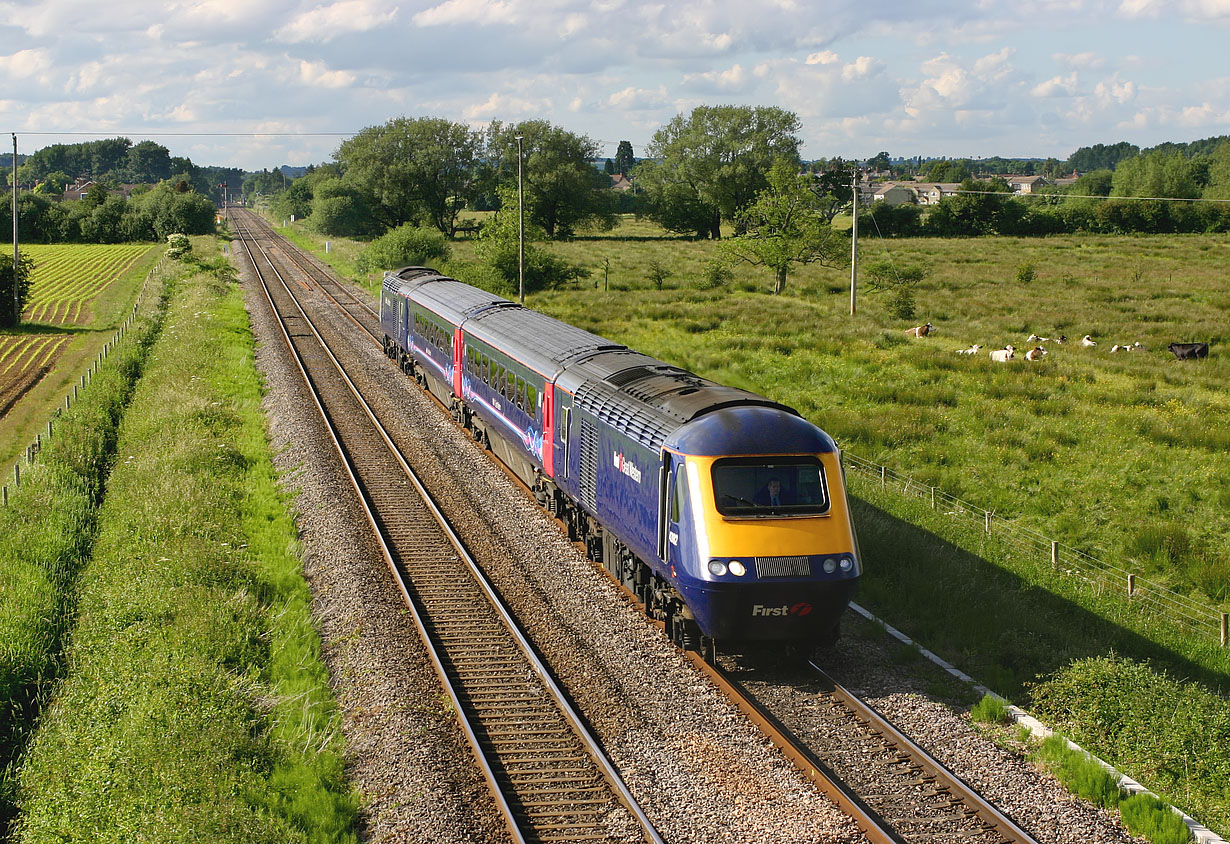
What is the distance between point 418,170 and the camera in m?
95.5

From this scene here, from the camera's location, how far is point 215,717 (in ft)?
35.9

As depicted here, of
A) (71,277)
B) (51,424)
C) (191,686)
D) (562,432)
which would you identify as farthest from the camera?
(71,277)

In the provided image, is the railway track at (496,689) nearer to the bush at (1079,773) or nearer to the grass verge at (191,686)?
the grass verge at (191,686)

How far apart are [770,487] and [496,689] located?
427 cm

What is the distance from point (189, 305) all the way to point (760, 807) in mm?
44893

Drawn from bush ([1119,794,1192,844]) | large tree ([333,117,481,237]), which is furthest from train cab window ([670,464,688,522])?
large tree ([333,117,481,237])

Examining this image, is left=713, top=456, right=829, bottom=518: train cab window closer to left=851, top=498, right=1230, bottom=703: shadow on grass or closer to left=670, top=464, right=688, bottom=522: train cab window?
left=670, top=464, right=688, bottom=522: train cab window

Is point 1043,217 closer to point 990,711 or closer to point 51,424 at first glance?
point 51,424

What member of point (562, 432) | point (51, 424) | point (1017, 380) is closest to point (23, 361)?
point (51, 424)

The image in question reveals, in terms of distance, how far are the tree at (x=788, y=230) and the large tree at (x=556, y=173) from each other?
36647mm

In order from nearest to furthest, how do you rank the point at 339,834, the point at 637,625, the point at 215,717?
the point at 339,834 → the point at 215,717 → the point at 637,625

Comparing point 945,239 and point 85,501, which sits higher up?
point 945,239

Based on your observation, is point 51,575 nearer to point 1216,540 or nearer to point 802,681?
point 802,681

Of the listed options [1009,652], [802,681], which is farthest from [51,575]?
[1009,652]
